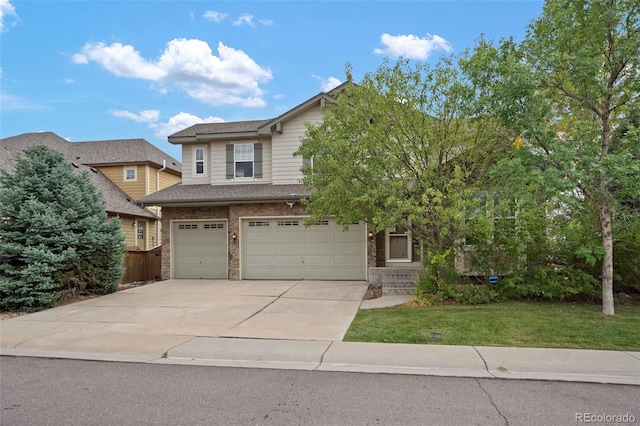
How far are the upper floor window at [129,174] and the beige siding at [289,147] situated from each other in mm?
11717

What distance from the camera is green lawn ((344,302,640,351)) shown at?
681cm

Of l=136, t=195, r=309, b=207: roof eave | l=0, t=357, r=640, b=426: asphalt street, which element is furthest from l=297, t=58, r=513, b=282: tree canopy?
l=0, t=357, r=640, b=426: asphalt street

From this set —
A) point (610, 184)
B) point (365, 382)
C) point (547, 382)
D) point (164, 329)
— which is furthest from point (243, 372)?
point (610, 184)

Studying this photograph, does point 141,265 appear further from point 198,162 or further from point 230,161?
point 230,161

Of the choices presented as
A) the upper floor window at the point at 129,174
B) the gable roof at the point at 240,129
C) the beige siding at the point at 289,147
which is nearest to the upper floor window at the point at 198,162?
the gable roof at the point at 240,129

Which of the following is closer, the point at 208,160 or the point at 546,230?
the point at 546,230

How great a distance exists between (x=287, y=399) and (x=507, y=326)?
484 cm

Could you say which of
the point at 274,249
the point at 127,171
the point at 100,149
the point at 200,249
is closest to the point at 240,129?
the point at 200,249

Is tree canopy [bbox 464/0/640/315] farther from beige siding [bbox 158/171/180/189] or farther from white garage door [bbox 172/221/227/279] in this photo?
beige siding [bbox 158/171/180/189]

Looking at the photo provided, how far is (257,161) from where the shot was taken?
16.4 m

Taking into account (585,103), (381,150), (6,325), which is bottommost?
(6,325)

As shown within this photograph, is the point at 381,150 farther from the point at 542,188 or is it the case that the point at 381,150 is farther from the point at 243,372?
the point at 243,372

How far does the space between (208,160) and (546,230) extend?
12239mm

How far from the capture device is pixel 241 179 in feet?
53.9
